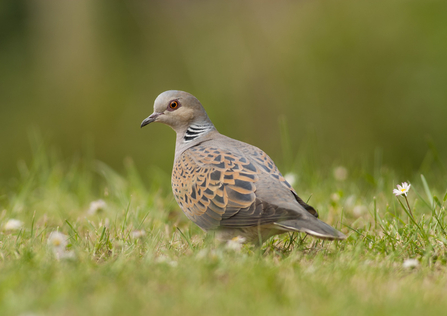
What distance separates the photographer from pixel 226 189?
143 inches

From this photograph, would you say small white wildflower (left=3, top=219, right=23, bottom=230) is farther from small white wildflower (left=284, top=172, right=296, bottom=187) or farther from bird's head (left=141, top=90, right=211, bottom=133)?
small white wildflower (left=284, top=172, right=296, bottom=187)

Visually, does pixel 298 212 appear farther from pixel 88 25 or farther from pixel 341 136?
pixel 88 25

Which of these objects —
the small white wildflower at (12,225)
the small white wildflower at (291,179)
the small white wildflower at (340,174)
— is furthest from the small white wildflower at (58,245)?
the small white wildflower at (340,174)

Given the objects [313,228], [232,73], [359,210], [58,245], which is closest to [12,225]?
[58,245]

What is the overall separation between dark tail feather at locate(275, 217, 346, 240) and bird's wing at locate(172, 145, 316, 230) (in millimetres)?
54

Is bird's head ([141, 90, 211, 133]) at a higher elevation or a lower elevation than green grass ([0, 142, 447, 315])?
higher

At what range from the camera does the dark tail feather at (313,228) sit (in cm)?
308

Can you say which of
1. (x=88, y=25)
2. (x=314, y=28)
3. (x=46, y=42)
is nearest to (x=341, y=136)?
(x=314, y=28)

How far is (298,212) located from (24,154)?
1150 centimetres

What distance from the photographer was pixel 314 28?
38.0 feet

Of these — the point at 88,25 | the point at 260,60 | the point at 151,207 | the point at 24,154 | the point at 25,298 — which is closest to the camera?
the point at 25,298

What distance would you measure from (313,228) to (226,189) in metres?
0.75

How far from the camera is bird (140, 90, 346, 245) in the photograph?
3301mm

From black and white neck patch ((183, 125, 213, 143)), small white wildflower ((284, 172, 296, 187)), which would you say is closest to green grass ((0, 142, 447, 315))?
black and white neck patch ((183, 125, 213, 143))
